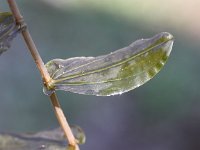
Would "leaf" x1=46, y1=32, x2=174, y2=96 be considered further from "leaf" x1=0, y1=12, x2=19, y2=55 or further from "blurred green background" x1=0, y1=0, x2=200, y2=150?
"blurred green background" x1=0, y1=0, x2=200, y2=150

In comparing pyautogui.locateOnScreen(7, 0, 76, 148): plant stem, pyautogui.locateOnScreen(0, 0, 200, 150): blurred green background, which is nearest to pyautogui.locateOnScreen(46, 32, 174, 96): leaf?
pyautogui.locateOnScreen(7, 0, 76, 148): plant stem

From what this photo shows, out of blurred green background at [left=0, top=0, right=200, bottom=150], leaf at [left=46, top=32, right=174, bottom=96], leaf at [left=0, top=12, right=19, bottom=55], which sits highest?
leaf at [left=0, top=12, right=19, bottom=55]

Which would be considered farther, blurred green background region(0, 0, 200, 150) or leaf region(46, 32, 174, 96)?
blurred green background region(0, 0, 200, 150)

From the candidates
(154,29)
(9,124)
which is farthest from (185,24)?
(9,124)

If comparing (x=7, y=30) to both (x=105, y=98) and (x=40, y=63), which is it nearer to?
(x=40, y=63)

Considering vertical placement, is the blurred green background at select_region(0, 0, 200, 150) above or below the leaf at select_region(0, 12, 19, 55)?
below

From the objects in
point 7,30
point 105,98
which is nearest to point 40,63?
point 7,30

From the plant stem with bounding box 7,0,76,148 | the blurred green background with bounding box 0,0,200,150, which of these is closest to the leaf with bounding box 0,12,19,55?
the plant stem with bounding box 7,0,76,148
